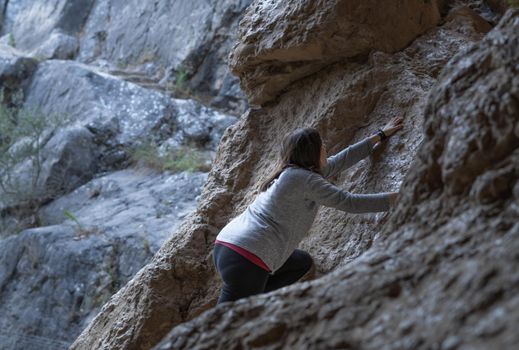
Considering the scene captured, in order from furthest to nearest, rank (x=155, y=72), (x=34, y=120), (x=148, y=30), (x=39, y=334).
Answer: (x=148, y=30) → (x=155, y=72) → (x=34, y=120) → (x=39, y=334)

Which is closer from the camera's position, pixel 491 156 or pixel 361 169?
pixel 491 156

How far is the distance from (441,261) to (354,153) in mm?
1983

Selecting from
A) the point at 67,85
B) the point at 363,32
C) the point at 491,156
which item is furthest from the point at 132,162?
the point at 491,156

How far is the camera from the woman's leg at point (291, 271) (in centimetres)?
389

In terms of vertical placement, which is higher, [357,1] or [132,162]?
[357,1]

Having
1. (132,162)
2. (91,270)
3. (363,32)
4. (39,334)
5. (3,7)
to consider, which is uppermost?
(3,7)

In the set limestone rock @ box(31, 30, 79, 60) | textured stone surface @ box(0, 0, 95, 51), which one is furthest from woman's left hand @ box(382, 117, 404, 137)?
textured stone surface @ box(0, 0, 95, 51)

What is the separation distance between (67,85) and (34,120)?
7.65 ft

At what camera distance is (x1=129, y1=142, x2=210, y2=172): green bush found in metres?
11.3

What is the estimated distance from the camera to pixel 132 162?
41.6 feet

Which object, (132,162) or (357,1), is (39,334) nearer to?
(132,162)

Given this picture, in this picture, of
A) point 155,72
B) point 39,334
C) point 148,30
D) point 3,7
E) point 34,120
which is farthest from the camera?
point 3,7

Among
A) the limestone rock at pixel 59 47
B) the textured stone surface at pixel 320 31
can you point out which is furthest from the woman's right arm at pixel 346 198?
the limestone rock at pixel 59 47

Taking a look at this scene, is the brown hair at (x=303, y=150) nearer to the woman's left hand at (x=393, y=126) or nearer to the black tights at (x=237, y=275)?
the black tights at (x=237, y=275)
